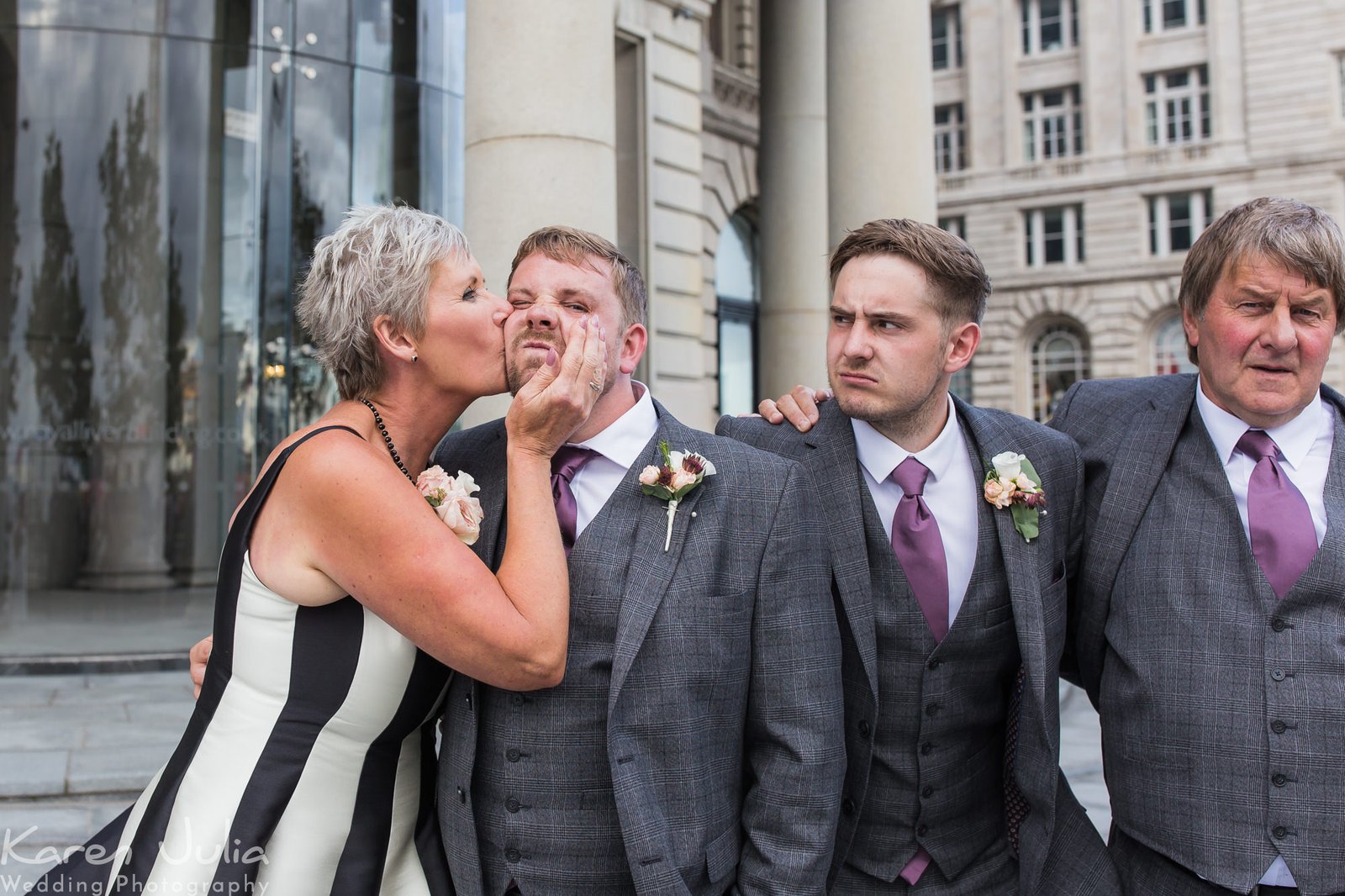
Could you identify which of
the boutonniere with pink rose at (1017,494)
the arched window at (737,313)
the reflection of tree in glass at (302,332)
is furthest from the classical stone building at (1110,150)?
the boutonniere with pink rose at (1017,494)

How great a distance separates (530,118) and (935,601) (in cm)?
597

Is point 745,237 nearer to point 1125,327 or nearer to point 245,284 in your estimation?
point 245,284

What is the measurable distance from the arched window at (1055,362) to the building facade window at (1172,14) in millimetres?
11388

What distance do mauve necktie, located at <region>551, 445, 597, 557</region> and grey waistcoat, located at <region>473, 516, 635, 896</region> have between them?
252 millimetres

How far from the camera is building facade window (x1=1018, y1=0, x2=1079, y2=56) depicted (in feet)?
139

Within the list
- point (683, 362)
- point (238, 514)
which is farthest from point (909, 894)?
point (683, 362)

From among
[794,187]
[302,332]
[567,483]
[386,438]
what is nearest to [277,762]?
[386,438]

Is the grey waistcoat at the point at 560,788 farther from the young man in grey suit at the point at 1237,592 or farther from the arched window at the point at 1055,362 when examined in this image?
the arched window at the point at 1055,362

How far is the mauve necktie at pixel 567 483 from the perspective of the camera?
8.65 ft

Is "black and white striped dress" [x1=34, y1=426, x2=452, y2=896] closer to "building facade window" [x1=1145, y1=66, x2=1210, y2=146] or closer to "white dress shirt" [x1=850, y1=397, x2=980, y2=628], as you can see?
"white dress shirt" [x1=850, y1=397, x2=980, y2=628]

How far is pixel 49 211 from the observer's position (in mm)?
12477

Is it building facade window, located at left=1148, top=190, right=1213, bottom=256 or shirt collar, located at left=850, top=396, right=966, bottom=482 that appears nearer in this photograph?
shirt collar, located at left=850, top=396, right=966, bottom=482

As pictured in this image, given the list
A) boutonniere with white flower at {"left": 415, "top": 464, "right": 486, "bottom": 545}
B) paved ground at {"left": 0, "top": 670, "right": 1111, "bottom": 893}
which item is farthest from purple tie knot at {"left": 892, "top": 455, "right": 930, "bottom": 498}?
paved ground at {"left": 0, "top": 670, "right": 1111, "bottom": 893}

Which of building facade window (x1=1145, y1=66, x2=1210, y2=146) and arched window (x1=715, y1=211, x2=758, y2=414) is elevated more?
building facade window (x1=1145, y1=66, x2=1210, y2=146)
